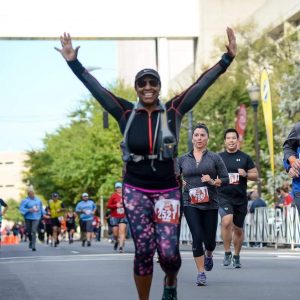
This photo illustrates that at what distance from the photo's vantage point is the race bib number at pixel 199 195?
1256cm

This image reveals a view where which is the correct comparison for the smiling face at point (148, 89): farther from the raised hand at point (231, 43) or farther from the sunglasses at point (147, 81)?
the raised hand at point (231, 43)

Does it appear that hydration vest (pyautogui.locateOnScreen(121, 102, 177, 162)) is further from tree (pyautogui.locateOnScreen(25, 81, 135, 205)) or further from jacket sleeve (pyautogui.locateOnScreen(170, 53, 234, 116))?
tree (pyautogui.locateOnScreen(25, 81, 135, 205))

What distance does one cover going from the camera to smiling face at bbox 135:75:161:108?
8.27 m

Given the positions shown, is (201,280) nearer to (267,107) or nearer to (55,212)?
(267,107)

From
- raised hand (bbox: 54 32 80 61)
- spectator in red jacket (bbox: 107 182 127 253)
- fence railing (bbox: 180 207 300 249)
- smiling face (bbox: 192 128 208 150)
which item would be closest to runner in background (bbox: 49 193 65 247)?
spectator in red jacket (bbox: 107 182 127 253)

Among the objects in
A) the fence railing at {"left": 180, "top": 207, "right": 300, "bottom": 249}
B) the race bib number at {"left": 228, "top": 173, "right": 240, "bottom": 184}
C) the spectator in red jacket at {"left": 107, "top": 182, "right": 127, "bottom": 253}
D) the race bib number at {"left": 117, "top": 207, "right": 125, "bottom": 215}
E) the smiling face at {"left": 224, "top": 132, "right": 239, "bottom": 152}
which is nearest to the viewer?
the race bib number at {"left": 228, "top": 173, "right": 240, "bottom": 184}

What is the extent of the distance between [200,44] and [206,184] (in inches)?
2232

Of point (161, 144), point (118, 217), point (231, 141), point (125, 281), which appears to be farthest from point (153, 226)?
point (118, 217)

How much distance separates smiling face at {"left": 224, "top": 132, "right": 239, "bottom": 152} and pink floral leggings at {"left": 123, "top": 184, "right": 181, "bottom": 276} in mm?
6878

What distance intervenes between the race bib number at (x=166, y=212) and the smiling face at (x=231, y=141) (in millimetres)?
6918

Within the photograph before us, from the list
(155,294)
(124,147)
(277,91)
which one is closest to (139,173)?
(124,147)

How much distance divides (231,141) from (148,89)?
6893mm

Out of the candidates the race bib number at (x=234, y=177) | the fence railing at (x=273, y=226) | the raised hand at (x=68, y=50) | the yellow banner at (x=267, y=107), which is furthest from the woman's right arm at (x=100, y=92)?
the yellow banner at (x=267, y=107)

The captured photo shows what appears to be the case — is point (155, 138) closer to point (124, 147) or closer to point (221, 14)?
point (124, 147)
